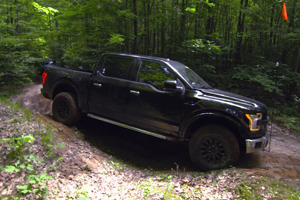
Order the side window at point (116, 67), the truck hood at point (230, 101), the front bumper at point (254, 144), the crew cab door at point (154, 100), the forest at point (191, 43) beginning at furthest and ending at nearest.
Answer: the forest at point (191, 43) → the side window at point (116, 67) → the crew cab door at point (154, 100) → the truck hood at point (230, 101) → the front bumper at point (254, 144)

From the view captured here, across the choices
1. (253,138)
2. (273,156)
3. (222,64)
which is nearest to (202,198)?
(253,138)

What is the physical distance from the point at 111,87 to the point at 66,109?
5.11 feet

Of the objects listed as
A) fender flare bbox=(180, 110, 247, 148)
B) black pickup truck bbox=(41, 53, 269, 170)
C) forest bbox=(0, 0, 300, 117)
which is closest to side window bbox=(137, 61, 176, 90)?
black pickup truck bbox=(41, 53, 269, 170)

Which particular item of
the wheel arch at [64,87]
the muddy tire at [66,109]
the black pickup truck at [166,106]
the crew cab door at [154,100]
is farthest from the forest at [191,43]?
the crew cab door at [154,100]

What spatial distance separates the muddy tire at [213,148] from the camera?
3.59m

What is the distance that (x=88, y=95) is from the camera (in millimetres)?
5031

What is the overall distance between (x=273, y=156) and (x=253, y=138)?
4.83 feet

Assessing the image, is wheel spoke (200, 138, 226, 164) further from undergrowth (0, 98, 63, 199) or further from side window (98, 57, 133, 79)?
undergrowth (0, 98, 63, 199)

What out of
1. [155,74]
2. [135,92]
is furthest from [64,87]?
[155,74]

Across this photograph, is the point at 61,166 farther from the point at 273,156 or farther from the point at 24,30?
the point at 24,30

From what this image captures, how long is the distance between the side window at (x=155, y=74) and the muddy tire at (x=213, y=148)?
4.16 ft

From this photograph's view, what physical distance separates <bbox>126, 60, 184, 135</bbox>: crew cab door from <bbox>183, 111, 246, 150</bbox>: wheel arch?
27cm

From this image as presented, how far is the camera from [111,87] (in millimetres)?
4715

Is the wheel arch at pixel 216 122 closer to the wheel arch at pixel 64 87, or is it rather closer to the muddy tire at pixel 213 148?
the muddy tire at pixel 213 148
